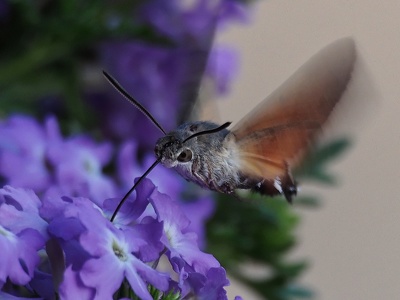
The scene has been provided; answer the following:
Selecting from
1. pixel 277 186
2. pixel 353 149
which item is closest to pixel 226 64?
pixel 277 186

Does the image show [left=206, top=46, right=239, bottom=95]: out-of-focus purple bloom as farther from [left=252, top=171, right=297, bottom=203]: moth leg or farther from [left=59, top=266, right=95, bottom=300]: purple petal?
[left=59, top=266, right=95, bottom=300]: purple petal

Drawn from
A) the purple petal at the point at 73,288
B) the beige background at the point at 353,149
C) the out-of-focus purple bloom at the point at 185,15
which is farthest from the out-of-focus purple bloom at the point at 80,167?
the beige background at the point at 353,149

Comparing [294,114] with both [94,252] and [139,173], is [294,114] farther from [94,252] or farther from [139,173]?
[139,173]

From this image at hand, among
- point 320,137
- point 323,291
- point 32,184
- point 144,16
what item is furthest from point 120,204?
point 323,291

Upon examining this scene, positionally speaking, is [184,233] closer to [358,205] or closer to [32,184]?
[32,184]

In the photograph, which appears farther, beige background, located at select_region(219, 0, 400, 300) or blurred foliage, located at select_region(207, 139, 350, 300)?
beige background, located at select_region(219, 0, 400, 300)

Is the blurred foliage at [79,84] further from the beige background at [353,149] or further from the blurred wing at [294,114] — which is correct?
the beige background at [353,149]

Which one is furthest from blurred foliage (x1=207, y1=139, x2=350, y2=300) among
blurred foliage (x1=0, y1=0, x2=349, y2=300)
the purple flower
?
the purple flower
